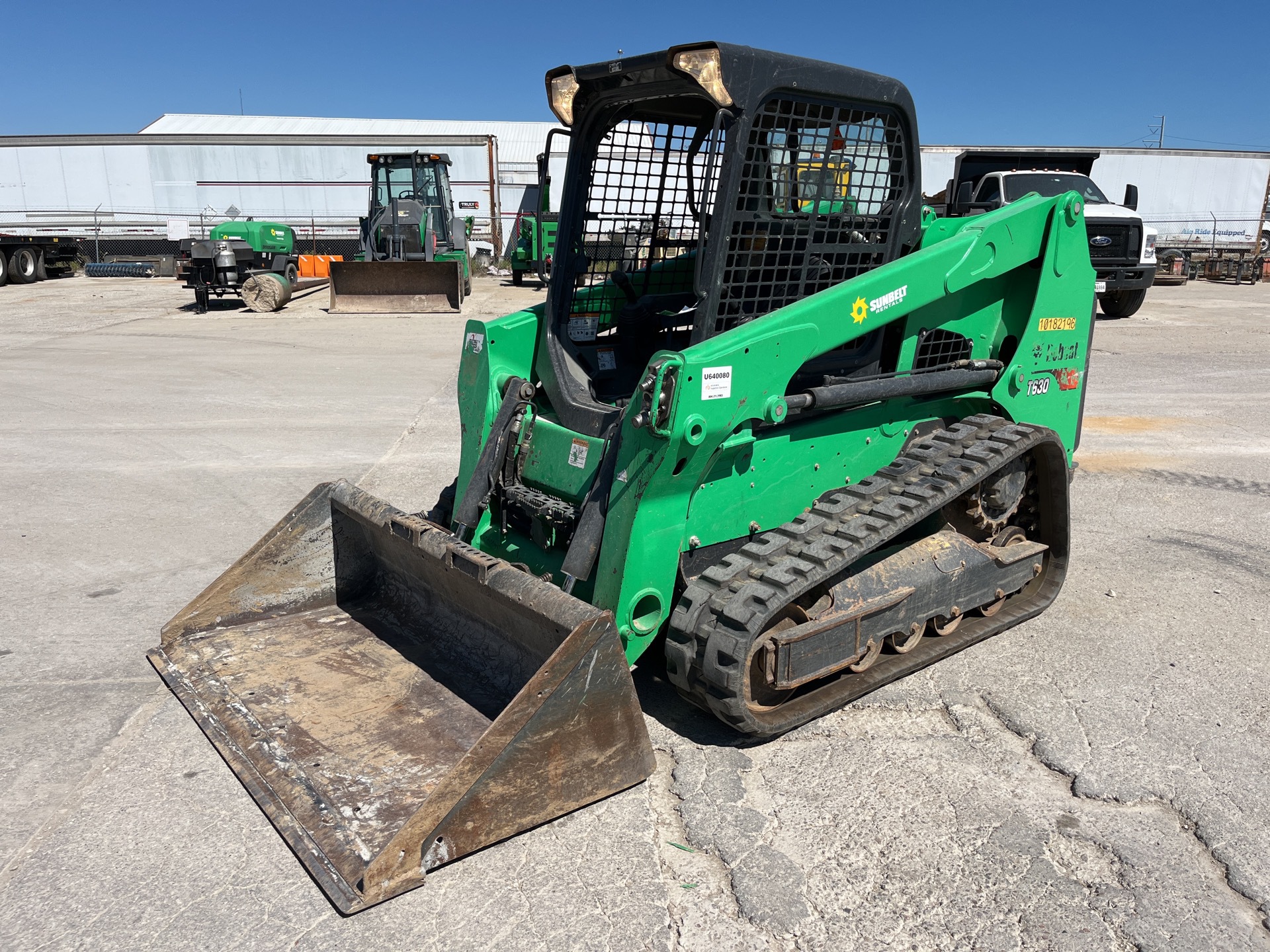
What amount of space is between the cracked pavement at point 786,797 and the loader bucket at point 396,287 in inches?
467

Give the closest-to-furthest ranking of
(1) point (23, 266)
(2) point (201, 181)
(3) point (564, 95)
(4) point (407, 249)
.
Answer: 1. (3) point (564, 95)
2. (4) point (407, 249)
3. (1) point (23, 266)
4. (2) point (201, 181)

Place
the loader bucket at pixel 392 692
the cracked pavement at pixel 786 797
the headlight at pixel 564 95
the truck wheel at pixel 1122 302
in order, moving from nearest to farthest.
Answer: the cracked pavement at pixel 786 797, the loader bucket at pixel 392 692, the headlight at pixel 564 95, the truck wheel at pixel 1122 302

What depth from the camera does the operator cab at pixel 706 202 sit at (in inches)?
136

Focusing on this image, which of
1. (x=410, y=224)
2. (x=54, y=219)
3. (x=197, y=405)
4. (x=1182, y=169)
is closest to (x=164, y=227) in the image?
(x=54, y=219)

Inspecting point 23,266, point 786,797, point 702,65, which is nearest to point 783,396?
point 702,65

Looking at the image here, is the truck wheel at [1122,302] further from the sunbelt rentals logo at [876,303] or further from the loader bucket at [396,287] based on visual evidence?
the sunbelt rentals logo at [876,303]

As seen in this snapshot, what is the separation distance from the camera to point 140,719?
358cm

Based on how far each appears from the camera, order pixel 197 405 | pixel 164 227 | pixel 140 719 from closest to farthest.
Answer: pixel 140 719 < pixel 197 405 < pixel 164 227

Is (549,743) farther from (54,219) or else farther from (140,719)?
(54,219)

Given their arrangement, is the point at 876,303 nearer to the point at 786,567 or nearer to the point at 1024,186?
the point at 786,567

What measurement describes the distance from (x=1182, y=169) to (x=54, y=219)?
37.8 m

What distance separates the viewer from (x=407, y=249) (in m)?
20.0

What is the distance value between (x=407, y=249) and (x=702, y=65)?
58.7ft

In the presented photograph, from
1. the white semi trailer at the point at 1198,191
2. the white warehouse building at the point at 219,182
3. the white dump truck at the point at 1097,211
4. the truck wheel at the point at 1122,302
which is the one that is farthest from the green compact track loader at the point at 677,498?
the white semi trailer at the point at 1198,191
